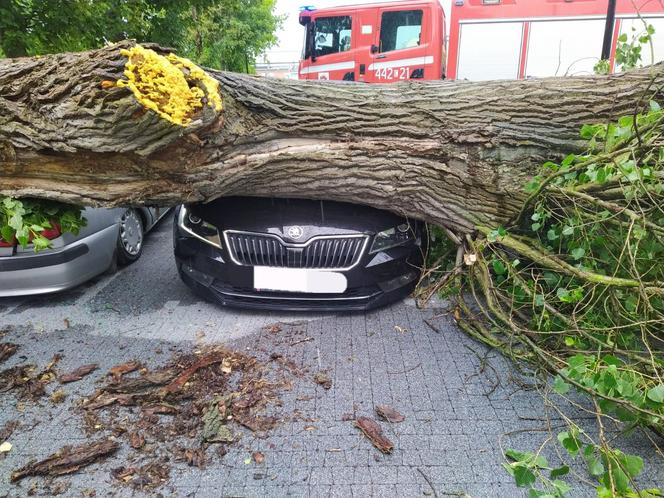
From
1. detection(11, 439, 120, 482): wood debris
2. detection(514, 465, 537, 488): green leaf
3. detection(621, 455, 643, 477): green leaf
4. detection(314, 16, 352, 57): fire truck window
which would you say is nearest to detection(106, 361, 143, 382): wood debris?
detection(11, 439, 120, 482): wood debris

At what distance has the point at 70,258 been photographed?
348 cm

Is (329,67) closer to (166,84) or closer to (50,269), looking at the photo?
(50,269)

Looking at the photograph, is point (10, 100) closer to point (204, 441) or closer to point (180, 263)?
point (180, 263)

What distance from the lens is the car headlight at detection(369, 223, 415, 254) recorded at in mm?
3286

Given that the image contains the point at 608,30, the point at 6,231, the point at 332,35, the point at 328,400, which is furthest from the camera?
the point at 332,35

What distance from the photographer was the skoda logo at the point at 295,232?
318cm

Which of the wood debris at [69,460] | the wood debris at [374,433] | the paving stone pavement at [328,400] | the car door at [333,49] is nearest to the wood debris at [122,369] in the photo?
the paving stone pavement at [328,400]

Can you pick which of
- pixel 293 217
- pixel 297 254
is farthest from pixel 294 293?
pixel 293 217

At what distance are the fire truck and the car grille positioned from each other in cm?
708

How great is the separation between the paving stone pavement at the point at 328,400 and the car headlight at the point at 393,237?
0.49 meters

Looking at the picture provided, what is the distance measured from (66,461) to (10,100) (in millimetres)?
1948

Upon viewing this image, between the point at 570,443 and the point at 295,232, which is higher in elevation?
the point at 295,232

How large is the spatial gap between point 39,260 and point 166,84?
1.87 metres

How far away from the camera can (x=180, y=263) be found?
3.56m
